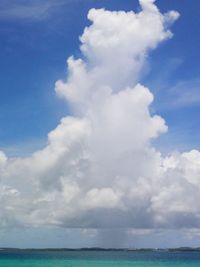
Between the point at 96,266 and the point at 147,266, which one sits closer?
the point at 96,266

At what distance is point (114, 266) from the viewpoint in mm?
97875

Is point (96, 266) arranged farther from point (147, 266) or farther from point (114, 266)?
point (147, 266)

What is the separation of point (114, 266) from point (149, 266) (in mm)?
9167

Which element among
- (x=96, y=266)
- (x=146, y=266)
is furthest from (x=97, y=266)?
(x=146, y=266)

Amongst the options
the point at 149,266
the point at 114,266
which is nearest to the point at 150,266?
the point at 149,266

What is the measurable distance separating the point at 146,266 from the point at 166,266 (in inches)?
202

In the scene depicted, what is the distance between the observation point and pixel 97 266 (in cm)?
9350

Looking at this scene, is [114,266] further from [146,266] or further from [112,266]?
[146,266]

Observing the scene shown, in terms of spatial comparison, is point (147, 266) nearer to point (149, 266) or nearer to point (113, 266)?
point (149, 266)

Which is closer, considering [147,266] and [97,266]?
[97,266]

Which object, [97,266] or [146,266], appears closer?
[97,266]

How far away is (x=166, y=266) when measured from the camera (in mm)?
103188

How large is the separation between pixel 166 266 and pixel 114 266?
1356cm

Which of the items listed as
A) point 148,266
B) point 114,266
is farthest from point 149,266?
point 114,266
